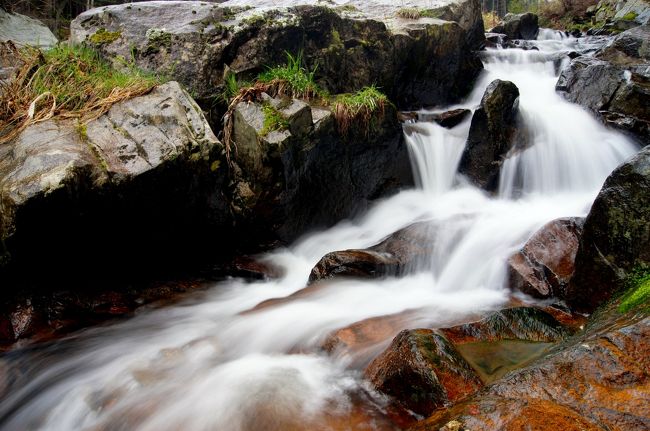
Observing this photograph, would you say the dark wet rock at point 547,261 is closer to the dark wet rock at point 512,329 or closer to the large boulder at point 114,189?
the dark wet rock at point 512,329

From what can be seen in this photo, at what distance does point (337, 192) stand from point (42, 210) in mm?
3979

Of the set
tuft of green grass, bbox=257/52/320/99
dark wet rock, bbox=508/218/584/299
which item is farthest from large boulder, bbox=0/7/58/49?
dark wet rock, bbox=508/218/584/299

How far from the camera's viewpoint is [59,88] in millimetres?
5168

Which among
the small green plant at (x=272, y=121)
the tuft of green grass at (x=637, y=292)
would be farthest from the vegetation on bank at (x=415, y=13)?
the tuft of green grass at (x=637, y=292)

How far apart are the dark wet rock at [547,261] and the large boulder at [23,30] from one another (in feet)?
25.9

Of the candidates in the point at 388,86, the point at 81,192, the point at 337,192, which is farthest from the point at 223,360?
the point at 388,86

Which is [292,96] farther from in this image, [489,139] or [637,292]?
[637,292]

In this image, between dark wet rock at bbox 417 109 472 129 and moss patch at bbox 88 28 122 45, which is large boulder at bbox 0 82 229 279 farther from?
dark wet rock at bbox 417 109 472 129

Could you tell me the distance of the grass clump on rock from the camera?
189 inches

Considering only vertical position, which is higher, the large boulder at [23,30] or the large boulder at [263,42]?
the large boulder at [23,30]

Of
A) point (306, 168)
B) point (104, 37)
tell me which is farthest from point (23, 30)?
point (306, 168)

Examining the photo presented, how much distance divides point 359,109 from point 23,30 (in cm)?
612

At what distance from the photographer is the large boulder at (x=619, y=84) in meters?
7.45

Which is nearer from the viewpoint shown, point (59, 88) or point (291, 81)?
point (59, 88)
